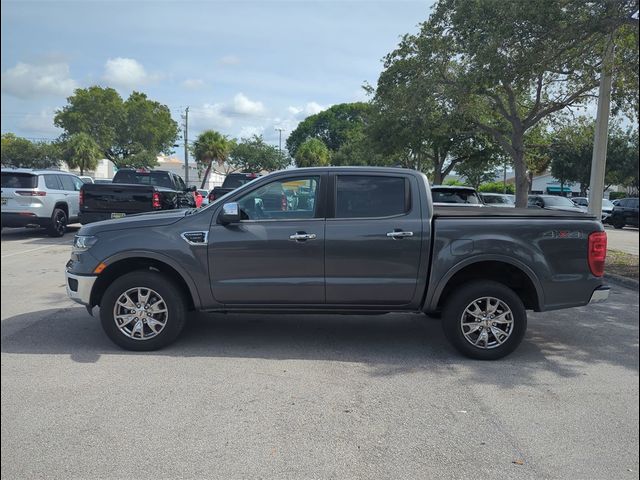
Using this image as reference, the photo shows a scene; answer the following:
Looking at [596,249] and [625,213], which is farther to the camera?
[625,213]

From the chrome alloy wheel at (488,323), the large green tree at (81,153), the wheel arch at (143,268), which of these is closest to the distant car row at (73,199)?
the wheel arch at (143,268)

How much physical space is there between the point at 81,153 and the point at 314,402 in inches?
2013

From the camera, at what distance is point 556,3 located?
9367mm

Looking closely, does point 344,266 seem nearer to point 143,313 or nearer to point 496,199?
point 143,313

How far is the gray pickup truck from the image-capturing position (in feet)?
16.8

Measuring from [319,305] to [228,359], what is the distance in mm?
1021

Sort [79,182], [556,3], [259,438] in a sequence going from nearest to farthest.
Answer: [259,438] → [556,3] → [79,182]

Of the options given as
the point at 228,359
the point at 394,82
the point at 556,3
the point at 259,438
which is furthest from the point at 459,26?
the point at 259,438

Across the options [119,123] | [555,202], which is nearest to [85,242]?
[555,202]

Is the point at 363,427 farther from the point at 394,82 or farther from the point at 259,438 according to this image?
the point at 394,82

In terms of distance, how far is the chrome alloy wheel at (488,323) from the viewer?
203 inches

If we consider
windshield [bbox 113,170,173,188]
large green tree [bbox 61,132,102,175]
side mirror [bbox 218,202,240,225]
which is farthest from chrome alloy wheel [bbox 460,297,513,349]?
large green tree [bbox 61,132,102,175]

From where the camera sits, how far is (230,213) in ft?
16.6

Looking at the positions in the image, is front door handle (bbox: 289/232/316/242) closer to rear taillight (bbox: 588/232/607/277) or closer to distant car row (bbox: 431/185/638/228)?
rear taillight (bbox: 588/232/607/277)
